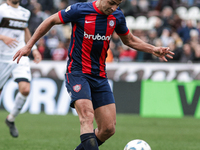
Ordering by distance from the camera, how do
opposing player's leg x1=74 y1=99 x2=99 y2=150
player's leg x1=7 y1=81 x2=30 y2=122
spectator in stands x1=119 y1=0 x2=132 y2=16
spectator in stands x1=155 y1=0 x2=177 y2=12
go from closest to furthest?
opposing player's leg x1=74 y1=99 x2=99 y2=150 → player's leg x1=7 y1=81 x2=30 y2=122 → spectator in stands x1=155 y1=0 x2=177 y2=12 → spectator in stands x1=119 y1=0 x2=132 y2=16

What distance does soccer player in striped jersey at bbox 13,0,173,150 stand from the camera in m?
5.25

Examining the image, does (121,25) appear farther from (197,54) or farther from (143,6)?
(143,6)

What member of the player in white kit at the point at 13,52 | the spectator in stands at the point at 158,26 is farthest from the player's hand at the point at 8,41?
the spectator in stands at the point at 158,26

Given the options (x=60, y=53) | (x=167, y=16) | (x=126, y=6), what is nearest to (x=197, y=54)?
(x=167, y=16)

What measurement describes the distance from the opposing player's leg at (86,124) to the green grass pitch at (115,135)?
2186 mm

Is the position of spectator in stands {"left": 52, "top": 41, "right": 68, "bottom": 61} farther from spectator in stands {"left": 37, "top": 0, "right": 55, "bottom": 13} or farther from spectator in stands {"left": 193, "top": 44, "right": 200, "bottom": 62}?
spectator in stands {"left": 193, "top": 44, "right": 200, "bottom": 62}

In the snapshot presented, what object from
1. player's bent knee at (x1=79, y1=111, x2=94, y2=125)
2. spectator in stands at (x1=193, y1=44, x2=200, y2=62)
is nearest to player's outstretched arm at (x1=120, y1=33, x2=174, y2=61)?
player's bent knee at (x1=79, y1=111, x2=94, y2=125)

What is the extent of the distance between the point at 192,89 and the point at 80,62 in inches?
328

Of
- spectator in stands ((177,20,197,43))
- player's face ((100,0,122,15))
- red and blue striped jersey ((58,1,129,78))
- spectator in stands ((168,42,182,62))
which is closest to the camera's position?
player's face ((100,0,122,15))

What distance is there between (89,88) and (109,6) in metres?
1.12

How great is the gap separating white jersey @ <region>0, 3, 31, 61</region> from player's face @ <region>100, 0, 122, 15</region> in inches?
122

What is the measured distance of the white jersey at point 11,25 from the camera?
786 cm

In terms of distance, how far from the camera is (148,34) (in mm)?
17797

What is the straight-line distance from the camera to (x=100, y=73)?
556 centimetres
